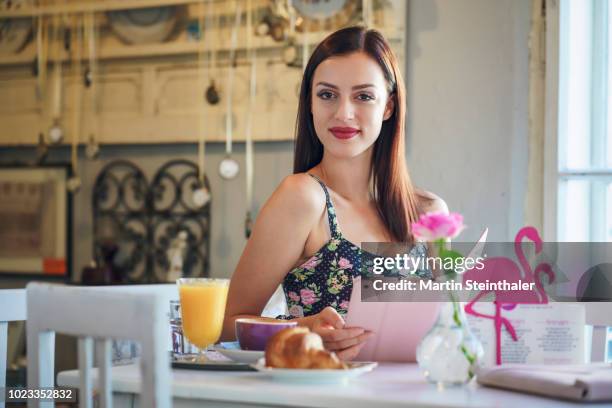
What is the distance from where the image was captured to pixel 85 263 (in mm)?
3852

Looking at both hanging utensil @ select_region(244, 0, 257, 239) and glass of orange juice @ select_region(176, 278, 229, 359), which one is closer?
glass of orange juice @ select_region(176, 278, 229, 359)

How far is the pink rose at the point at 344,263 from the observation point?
2066mm

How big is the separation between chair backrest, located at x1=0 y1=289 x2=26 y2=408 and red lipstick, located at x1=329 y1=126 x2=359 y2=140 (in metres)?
0.77

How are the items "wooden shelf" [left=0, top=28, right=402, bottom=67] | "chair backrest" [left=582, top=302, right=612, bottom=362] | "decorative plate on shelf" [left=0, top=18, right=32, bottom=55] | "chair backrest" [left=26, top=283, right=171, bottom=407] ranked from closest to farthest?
"chair backrest" [left=26, top=283, right=171, bottom=407] → "chair backrest" [left=582, top=302, right=612, bottom=362] → "wooden shelf" [left=0, top=28, right=402, bottom=67] → "decorative plate on shelf" [left=0, top=18, right=32, bottom=55]

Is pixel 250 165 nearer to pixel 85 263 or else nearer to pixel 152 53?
pixel 152 53

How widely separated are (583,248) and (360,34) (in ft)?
3.95

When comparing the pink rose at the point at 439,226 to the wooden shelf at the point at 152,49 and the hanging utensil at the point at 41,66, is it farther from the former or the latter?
the hanging utensil at the point at 41,66

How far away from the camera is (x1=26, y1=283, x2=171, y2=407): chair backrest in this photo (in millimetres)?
1135

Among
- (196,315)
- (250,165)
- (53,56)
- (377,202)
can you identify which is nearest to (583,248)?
(377,202)

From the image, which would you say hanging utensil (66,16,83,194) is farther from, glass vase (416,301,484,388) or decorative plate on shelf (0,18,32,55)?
glass vase (416,301,484,388)

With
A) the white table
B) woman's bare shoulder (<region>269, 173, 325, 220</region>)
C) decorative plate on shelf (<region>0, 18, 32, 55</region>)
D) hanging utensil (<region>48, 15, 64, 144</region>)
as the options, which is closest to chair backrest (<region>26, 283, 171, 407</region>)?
the white table

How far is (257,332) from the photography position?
→ 1.59 meters

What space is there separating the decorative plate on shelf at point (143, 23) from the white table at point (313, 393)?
246 cm

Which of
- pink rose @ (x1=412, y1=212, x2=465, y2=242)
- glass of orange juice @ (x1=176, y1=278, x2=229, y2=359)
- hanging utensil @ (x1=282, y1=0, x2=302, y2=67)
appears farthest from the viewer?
hanging utensil @ (x1=282, y1=0, x2=302, y2=67)
